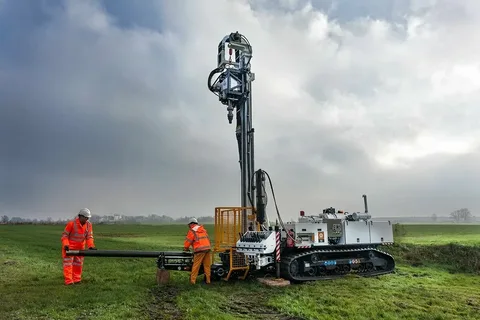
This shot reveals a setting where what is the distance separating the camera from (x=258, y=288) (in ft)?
36.0

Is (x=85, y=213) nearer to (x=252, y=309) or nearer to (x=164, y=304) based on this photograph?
(x=164, y=304)

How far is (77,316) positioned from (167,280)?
13.4ft

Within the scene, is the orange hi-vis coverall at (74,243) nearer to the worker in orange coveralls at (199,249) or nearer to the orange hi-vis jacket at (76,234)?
the orange hi-vis jacket at (76,234)

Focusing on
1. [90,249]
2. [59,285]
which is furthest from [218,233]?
[59,285]

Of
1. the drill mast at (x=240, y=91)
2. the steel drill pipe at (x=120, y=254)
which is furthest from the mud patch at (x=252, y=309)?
the drill mast at (x=240, y=91)

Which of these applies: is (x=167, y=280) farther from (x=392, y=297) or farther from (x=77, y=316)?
(x=392, y=297)

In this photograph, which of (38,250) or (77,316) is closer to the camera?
(77,316)

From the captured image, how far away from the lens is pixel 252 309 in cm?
861

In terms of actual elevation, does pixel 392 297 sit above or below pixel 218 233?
below

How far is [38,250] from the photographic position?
854 inches

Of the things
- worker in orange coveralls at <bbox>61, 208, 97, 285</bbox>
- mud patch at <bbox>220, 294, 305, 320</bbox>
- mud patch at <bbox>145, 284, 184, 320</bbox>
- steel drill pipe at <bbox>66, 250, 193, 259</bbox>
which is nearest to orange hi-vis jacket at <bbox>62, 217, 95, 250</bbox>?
worker in orange coveralls at <bbox>61, 208, 97, 285</bbox>

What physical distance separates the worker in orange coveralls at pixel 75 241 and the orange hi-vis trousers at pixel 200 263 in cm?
323

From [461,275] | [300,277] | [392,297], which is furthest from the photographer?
[461,275]

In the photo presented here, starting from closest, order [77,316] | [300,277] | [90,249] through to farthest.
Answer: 1. [77,316]
2. [90,249]
3. [300,277]
